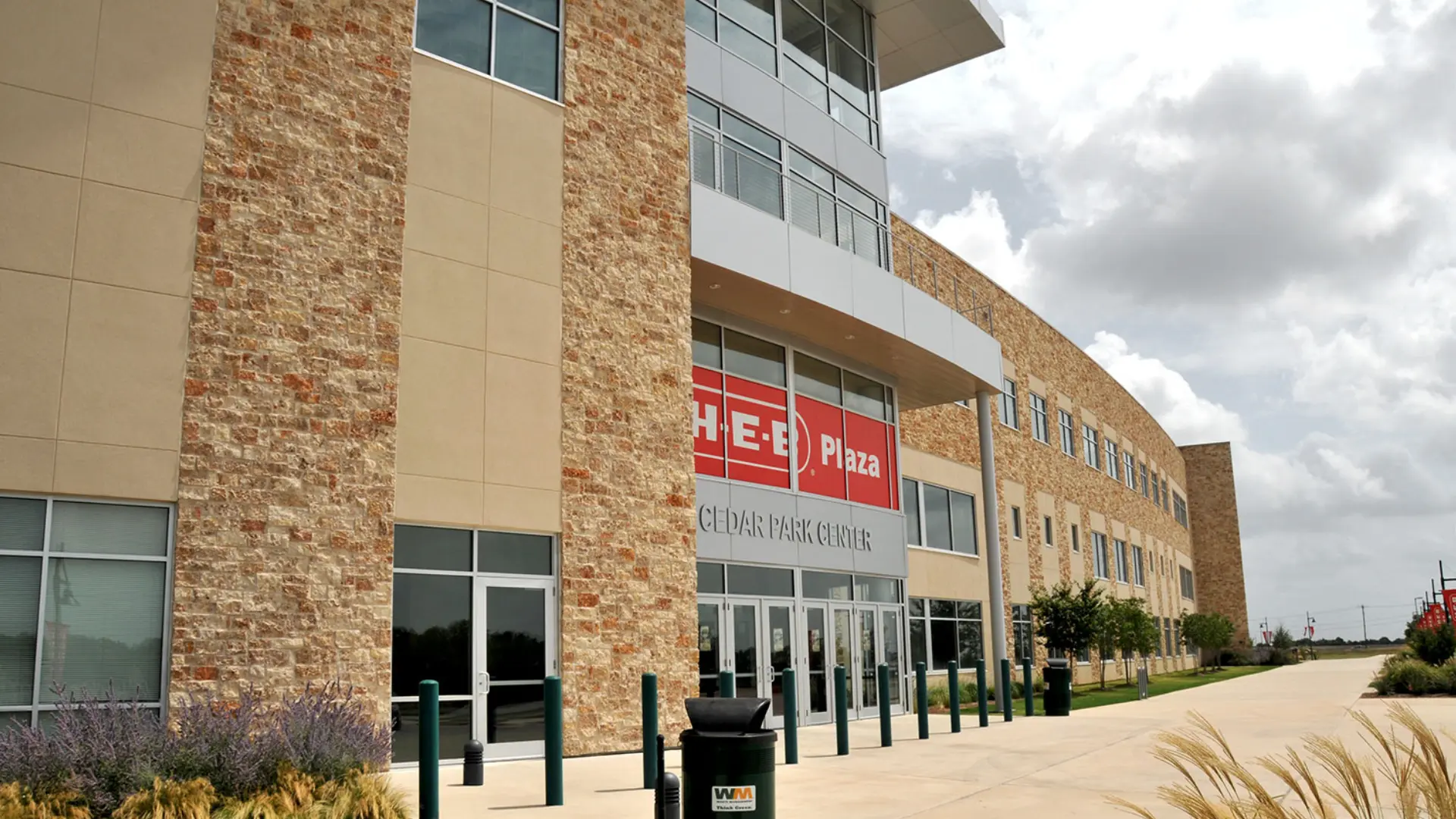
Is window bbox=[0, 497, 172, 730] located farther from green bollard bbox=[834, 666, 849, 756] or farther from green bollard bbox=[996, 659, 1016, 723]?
green bollard bbox=[996, 659, 1016, 723]

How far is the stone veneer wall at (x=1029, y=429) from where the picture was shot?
3225 centimetres

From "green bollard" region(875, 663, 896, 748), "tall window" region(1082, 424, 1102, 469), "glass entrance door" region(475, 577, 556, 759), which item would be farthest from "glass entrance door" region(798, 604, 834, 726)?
"tall window" region(1082, 424, 1102, 469)

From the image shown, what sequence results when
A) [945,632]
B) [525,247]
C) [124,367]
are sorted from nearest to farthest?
1. [124,367]
2. [525,247]
3. [945,632]

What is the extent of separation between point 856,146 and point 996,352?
6072 mm

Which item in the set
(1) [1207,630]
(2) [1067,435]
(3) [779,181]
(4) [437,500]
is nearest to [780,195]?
(3) [779,181]

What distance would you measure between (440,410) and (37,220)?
16.4ft

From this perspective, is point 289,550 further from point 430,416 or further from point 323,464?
point 430,416

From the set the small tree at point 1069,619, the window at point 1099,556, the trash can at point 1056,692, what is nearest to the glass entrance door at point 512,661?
the trash can at point 1056,692

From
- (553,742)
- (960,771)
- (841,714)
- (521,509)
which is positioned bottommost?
(960,771)

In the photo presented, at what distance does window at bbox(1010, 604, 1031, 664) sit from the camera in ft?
115

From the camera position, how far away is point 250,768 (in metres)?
9.57

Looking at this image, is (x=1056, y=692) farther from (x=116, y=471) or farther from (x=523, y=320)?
(x=116, y=471)

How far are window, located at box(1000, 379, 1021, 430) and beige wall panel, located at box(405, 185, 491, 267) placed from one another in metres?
24.1

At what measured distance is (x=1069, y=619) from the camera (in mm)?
32875
